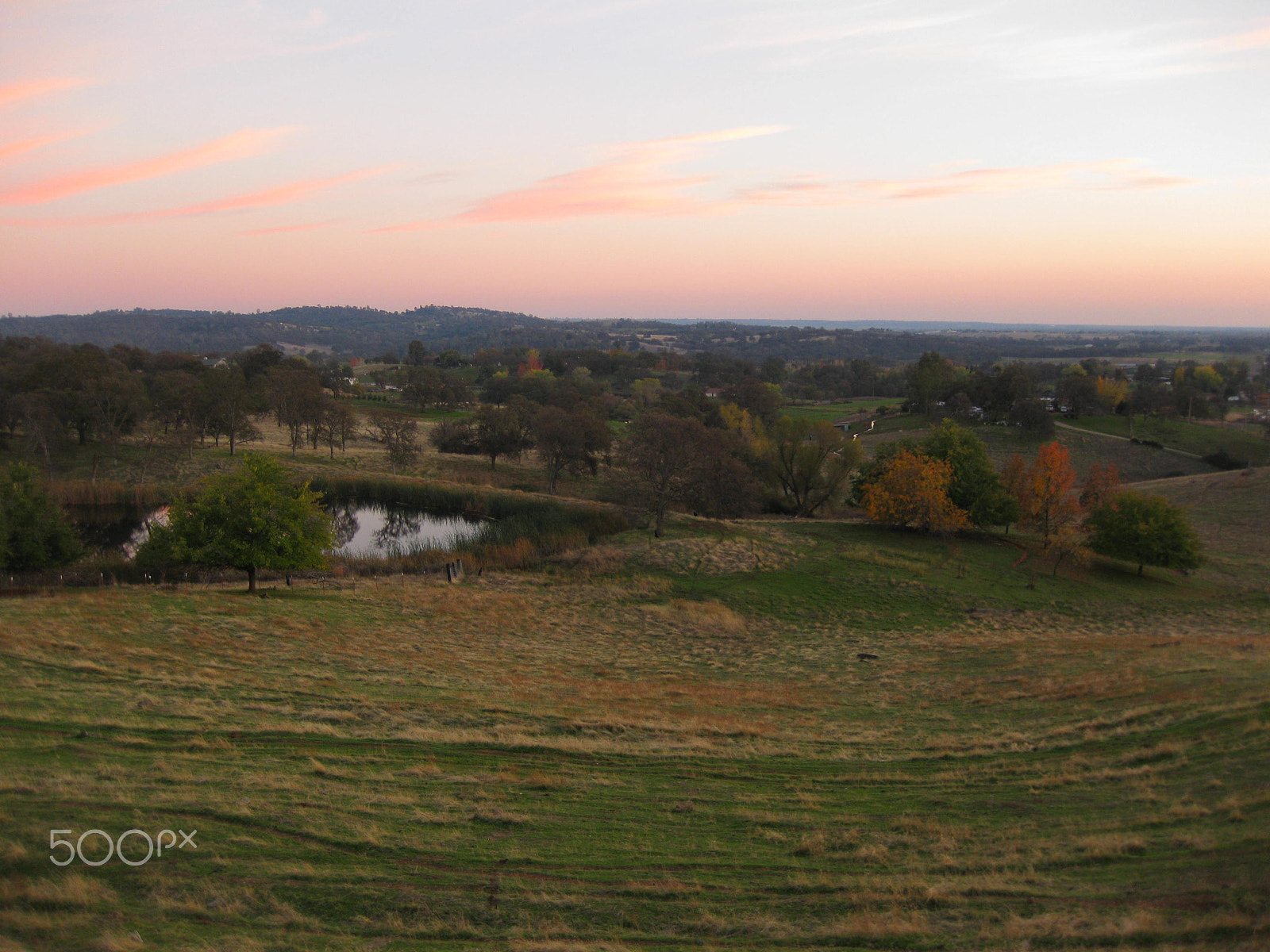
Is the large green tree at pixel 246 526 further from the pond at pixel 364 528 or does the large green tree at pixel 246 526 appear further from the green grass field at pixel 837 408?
the green grass field at pixel 837 408

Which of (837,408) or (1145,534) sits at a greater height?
(837,408)

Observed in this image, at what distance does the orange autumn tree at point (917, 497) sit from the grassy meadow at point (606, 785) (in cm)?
1565

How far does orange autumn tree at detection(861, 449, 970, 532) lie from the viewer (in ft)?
142

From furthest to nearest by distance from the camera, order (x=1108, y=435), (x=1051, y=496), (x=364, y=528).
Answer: (x=1108, y=435) < (x=364, y=528) < (x=1051, y=496)

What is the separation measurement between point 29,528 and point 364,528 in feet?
72.3

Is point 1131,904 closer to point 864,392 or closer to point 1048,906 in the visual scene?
point 1048,906

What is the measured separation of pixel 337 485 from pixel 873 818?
54.0 m

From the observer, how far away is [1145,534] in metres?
39.9

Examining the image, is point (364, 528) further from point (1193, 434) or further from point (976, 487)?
point (1193, 434)

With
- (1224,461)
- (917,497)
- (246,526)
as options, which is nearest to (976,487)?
(917,497)

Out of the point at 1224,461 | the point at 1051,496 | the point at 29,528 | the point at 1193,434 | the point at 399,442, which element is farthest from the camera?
the point at 1193,434

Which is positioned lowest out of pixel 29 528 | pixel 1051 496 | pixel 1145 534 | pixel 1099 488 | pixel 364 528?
pixel 364 528

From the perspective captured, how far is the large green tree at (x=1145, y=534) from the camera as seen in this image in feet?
130

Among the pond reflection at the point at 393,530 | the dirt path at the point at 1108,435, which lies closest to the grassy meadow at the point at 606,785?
the pond reflection at the point at 393,530
